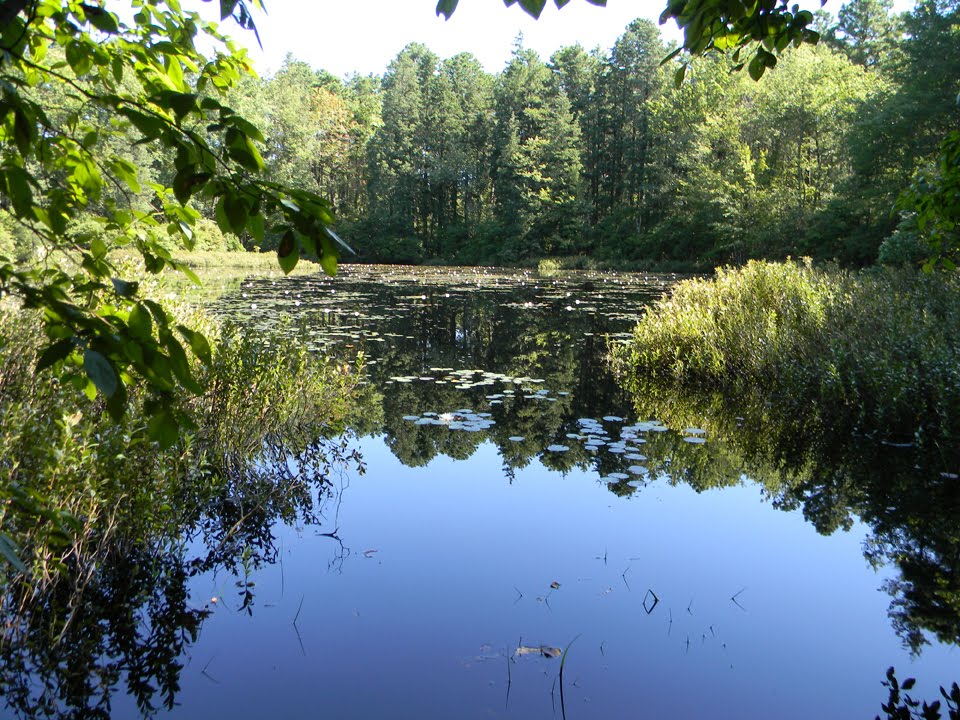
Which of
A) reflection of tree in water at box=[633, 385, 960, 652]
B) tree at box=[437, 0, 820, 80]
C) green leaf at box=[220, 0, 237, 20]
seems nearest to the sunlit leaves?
tree at box=[437, 0, 820, 80]

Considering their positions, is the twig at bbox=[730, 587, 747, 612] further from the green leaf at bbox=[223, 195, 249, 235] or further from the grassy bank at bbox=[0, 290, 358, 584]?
the green leaf at bbox=[223, 195, 249, 235]

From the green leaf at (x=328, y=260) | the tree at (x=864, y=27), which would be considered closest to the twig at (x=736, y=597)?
the green leaf at (x=328, y=260)

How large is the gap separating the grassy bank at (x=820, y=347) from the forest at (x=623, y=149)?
1647 cm

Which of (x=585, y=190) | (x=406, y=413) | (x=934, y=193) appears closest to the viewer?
(x=934, y=193)

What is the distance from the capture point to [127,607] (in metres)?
4.14

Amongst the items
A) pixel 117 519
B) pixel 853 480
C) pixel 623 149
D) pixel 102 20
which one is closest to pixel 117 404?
pixel 102 20

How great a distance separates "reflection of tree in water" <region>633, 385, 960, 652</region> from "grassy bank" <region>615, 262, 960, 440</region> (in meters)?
0.35

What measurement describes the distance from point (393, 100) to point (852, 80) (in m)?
32.1

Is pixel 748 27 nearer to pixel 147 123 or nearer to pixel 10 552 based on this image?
pixel 147 123

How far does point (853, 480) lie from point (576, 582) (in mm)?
3532

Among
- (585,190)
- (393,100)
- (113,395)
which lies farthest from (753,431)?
(393,100)

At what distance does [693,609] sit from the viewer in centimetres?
457

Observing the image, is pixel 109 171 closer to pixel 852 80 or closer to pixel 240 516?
pixel 240 516

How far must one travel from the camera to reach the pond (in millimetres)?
3662
